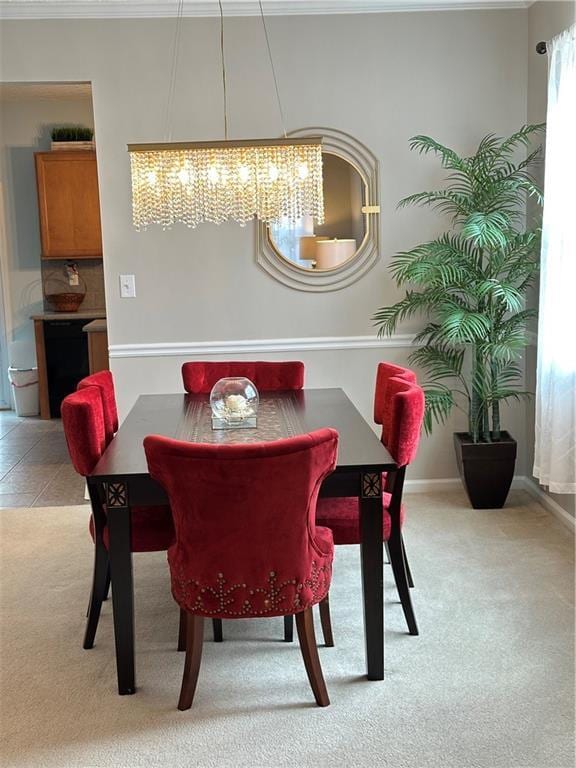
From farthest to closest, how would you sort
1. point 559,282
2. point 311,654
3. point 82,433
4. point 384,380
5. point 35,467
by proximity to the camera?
point 35,467
point 559,282
point 384,380
point 82,433
point 311,654

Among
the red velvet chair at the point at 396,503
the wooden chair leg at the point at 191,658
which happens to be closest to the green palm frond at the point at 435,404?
the red velvet chair at the point at 396,503

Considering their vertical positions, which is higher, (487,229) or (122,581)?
(487,229)

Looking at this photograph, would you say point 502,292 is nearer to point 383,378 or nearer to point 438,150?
point 438,150

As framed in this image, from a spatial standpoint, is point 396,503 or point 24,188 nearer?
point 396,503

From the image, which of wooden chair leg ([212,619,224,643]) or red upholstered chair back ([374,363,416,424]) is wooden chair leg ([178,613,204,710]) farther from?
Result: red upholstered chair back ([374,363,416,424])

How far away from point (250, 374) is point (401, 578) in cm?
139

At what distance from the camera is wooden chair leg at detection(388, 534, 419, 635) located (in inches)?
119

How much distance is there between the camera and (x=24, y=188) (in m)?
7.51

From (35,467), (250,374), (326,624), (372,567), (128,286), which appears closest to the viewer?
(372,567)

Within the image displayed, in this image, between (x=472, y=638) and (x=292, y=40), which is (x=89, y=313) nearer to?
(x=292, y=40)

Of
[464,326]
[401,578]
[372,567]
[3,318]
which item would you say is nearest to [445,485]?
[464,326]

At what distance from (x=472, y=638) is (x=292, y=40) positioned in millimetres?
3160

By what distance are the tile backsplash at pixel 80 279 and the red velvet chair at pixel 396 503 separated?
508 cm

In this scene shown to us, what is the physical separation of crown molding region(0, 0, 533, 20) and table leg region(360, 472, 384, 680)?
289 cm
